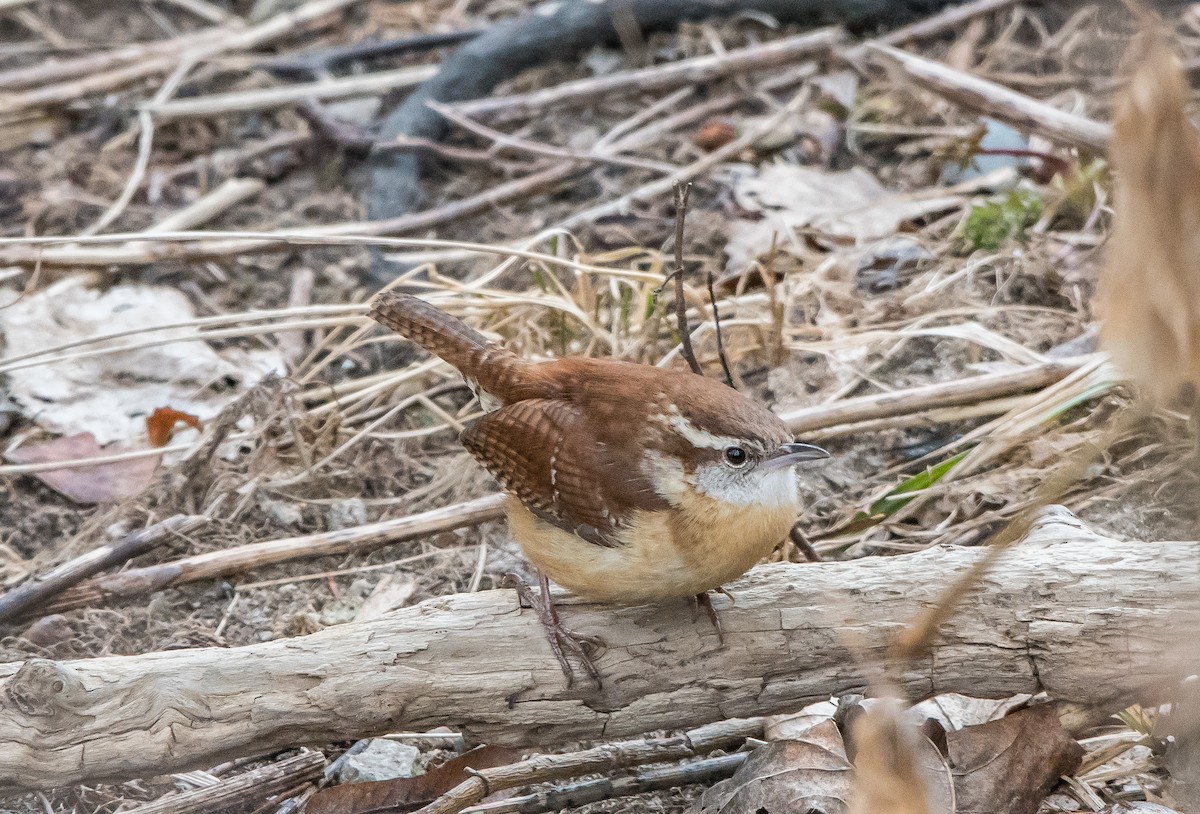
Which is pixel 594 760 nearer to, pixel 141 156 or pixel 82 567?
pixel 82 567

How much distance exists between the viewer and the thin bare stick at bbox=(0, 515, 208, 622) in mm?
3678

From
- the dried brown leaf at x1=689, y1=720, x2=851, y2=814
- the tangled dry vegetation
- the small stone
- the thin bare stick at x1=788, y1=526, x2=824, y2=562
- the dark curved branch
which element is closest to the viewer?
the dried brown leaf at x1=689, y1=720, x2=851, y2=814

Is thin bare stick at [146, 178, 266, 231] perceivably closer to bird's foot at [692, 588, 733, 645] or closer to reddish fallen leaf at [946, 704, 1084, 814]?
bird's foot at [692, 588, 733, 645]

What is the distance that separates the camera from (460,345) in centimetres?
377

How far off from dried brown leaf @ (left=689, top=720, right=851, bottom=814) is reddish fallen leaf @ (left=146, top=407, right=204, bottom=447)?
8.74 ft

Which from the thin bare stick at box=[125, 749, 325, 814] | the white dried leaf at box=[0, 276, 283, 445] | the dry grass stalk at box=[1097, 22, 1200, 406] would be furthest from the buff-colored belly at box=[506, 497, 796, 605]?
the white dried leaf at box=[0, 276, 283, 445]

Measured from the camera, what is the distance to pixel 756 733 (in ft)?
10.7

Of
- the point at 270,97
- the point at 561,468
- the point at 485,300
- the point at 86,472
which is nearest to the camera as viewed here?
the point at 561,468

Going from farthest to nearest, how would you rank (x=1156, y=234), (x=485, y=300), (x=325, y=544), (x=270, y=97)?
(x=270, y=97)
(x=485, y=300)
(x=325, y=544)
(x=1156, y=234)

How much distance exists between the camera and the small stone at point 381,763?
329 centimetres

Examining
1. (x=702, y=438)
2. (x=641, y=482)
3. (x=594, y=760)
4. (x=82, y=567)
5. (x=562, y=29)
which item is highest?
(x=562, y=29)

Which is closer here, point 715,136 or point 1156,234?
point 1156,234

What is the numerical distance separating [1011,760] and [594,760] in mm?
1045

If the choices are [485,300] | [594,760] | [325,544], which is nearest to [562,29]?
[485,300]
